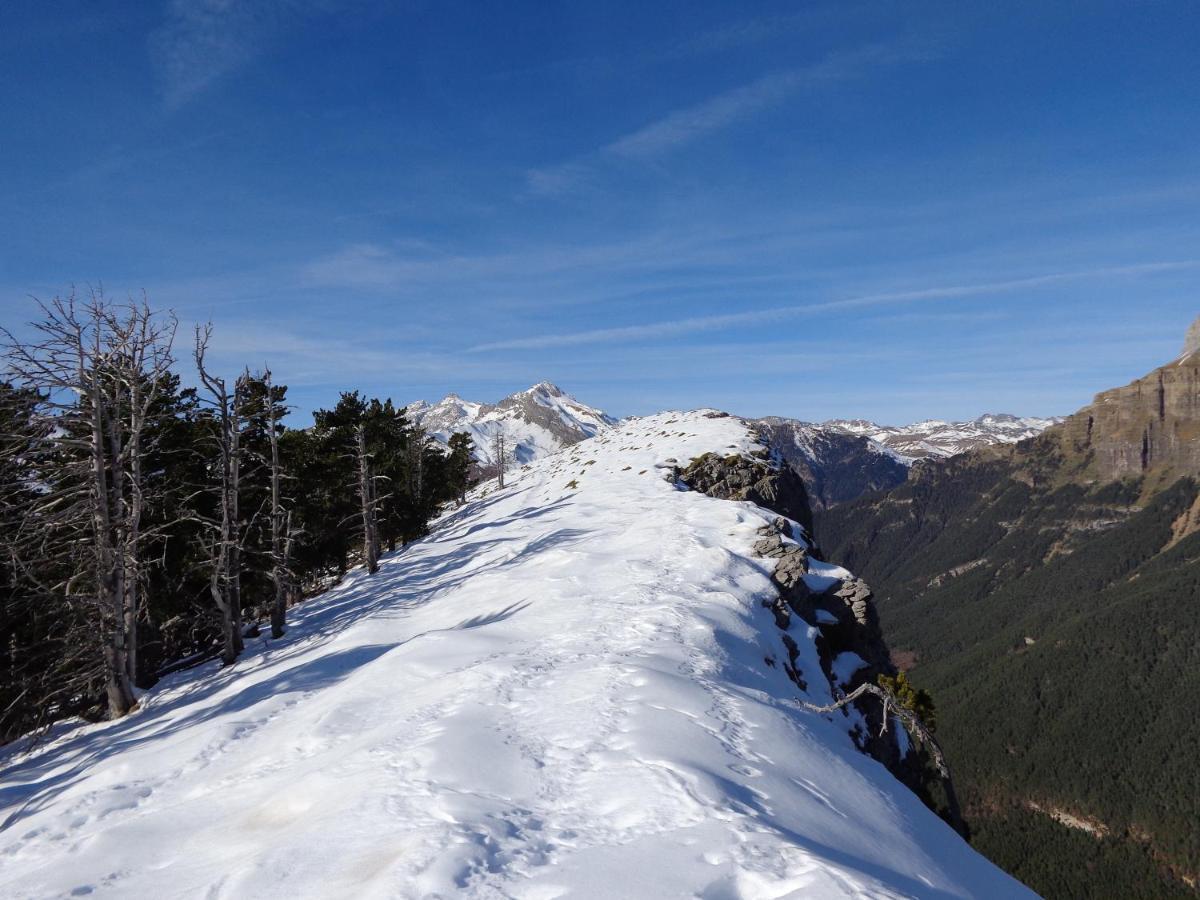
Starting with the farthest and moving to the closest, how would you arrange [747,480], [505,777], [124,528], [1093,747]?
[1093,747]
[747,480]
[124,528]
[505,777]

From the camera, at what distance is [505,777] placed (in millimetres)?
7223

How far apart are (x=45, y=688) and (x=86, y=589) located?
3165 millimetres

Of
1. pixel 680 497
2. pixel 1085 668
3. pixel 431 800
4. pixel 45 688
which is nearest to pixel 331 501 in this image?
pixel 45 688

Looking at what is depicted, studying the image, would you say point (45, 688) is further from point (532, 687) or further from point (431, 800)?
point (431, 800)

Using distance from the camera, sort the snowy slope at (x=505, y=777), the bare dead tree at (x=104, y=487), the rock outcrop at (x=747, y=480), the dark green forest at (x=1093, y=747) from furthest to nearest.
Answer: the dark green forest at (x=1093, y=747), the rock outcrop at (x=747, y=480), the bare dead tree at (x=104, y=487), the snowy slope at (x=505, y=777)

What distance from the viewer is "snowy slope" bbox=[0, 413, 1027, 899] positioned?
18.0 ft

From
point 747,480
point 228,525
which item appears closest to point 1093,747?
point 747,480

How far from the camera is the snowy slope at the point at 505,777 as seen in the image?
549cm

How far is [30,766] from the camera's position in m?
12.7

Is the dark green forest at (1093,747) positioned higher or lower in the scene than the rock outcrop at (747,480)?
lower

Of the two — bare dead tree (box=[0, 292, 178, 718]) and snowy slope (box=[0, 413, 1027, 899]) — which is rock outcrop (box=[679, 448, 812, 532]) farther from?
bare dead tree (box=[0, 292, 178, 718])

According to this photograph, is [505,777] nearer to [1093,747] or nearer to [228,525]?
[228,525]

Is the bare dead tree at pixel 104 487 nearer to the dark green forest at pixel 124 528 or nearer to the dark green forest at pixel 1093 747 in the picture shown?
the dark green forest at pixel 124 528

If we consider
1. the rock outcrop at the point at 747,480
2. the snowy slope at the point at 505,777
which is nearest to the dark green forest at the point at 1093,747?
the rock outcrop at the point at 747,480
